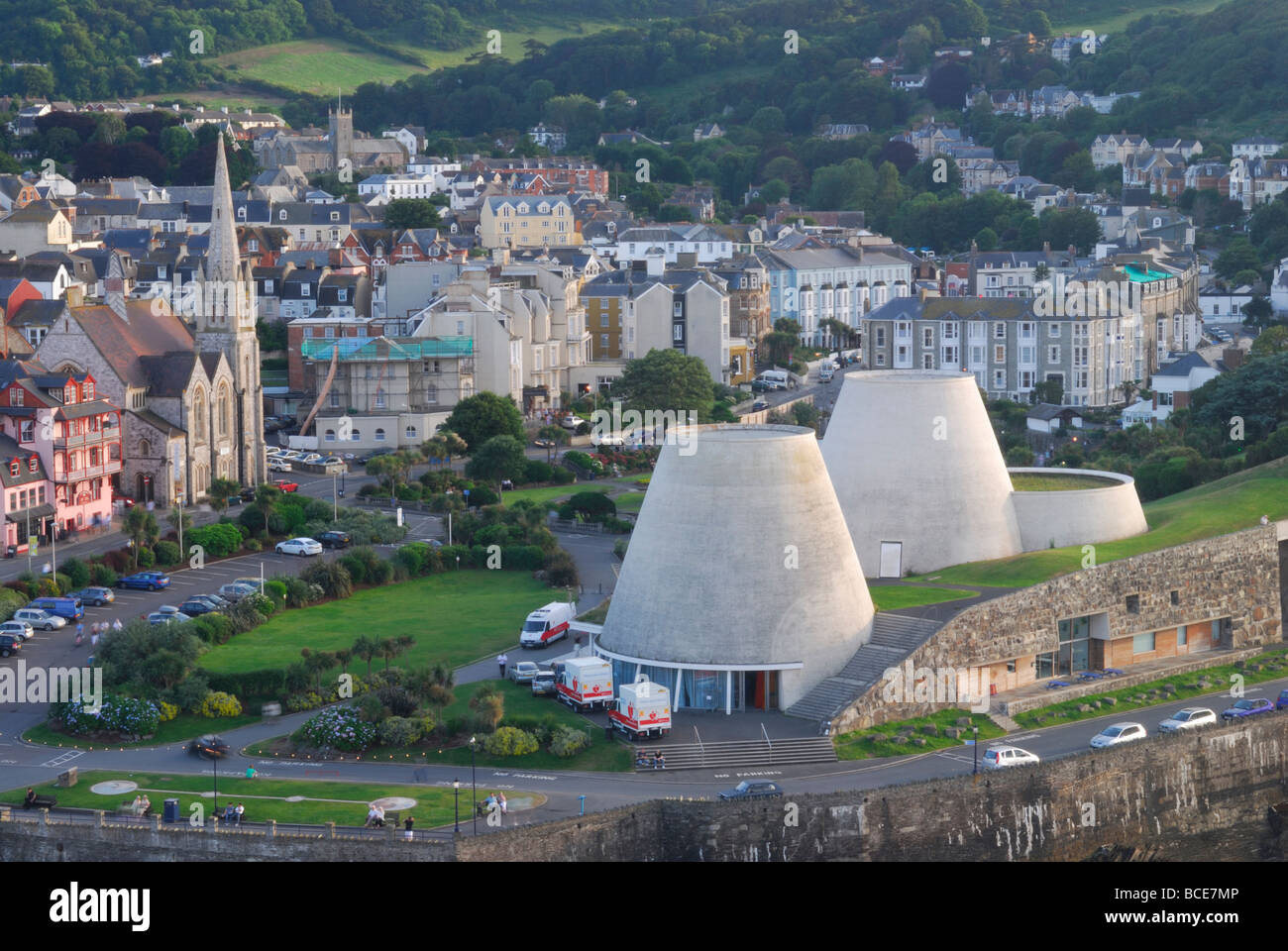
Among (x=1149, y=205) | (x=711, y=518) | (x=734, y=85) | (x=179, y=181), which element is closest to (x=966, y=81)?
(x=734, y=85)

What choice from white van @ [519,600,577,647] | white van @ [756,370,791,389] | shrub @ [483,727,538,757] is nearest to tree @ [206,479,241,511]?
white van @ [519,600,577,647]

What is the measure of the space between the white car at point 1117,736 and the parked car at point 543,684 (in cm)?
1188

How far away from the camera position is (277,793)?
4178cm

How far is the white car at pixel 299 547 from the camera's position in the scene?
65.3 m

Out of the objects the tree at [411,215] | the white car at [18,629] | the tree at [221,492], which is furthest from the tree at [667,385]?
the white car at [18,629]

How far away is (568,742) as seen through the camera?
44.3 m

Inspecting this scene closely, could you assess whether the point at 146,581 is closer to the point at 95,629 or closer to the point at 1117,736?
the point at 95,629

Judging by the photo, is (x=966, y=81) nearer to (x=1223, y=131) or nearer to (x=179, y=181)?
(x=1223, y=131)

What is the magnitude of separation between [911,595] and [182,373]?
106 feet

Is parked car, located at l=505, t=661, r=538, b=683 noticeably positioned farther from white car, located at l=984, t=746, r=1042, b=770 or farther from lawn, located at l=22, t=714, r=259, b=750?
white car, located at l=984, t=746, r=1042, b=770

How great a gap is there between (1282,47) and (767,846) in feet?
466

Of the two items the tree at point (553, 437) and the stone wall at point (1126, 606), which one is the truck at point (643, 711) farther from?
the tree at point (553, 437)

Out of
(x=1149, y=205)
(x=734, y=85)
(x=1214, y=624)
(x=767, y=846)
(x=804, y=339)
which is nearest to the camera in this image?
(x=767, y=846)

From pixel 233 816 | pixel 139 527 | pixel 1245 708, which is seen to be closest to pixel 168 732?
pixel 233 816
